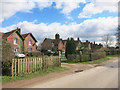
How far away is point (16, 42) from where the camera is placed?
3123cm

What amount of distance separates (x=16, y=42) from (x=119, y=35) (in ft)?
118

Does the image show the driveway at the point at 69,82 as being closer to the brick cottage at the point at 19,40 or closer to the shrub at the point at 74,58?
the shrub at the point at 74,58

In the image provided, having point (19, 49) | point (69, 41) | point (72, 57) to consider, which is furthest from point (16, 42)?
point (72, 57)

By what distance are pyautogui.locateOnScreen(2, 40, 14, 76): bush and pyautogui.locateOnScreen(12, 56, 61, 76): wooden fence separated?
309 mm

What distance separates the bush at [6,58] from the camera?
684 cm

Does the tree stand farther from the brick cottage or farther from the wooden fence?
the brick cottage

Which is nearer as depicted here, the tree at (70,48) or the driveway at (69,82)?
the driveway at (69,82)

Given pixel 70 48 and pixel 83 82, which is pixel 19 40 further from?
pixel 83 82

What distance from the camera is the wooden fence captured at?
754cm

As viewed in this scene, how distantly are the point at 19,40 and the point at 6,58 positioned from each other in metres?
26.4

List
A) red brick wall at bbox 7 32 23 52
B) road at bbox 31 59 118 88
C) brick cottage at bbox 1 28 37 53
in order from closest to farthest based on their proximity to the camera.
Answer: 1. road at bbox 31 59 118 88
2. red brick wall at bbox 7 32 23 52
3. brick cottage at bbox 1 28 37 53

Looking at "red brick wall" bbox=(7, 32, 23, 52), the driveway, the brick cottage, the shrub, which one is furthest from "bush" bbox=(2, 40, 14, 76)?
"red brick wall" bbox=(7, 32, 23, 52)

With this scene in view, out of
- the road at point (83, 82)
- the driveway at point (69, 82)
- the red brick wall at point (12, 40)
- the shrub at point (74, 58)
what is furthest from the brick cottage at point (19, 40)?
the road at point (83, 82)

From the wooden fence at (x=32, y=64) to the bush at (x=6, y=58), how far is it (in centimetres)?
31
